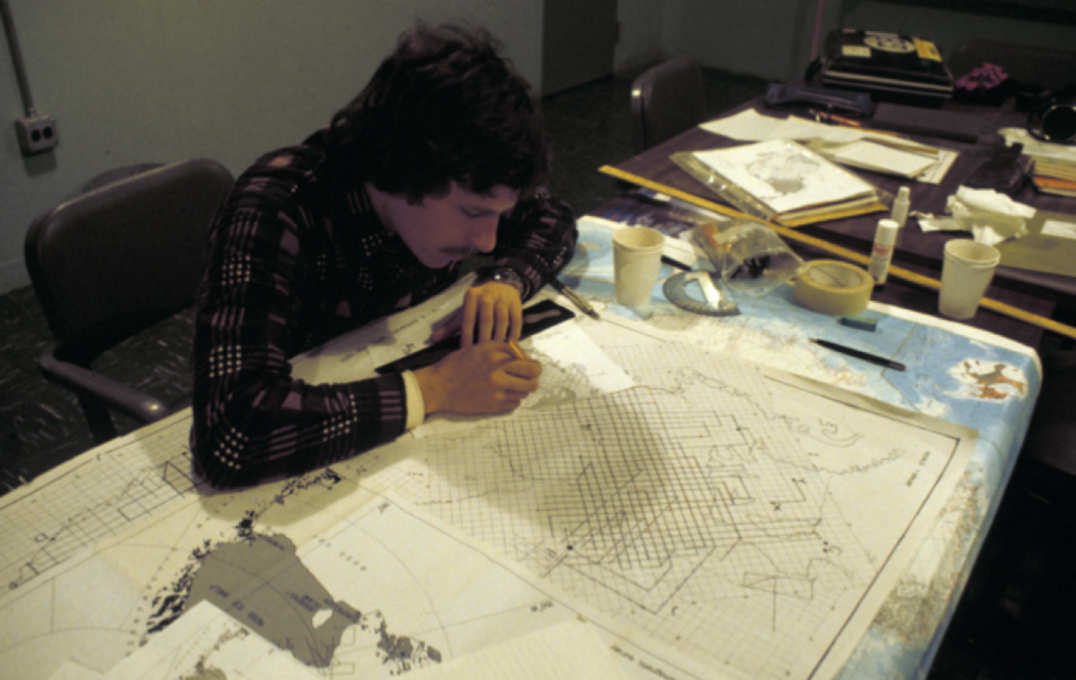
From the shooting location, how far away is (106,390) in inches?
41.5

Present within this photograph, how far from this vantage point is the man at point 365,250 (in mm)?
849

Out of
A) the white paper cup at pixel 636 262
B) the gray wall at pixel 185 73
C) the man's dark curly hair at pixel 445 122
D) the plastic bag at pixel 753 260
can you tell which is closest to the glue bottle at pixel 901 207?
the plastic bag at pixel 753 260

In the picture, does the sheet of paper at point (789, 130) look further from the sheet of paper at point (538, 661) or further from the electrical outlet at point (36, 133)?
the electrical outlet at point (36, 133)

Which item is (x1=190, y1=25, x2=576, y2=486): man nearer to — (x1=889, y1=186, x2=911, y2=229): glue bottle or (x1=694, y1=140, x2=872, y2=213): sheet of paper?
(x1=694, y1=140, x2=872, y2=213): sheet of paper

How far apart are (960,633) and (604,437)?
41.4 inches

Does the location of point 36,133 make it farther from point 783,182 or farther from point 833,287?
point 833,287

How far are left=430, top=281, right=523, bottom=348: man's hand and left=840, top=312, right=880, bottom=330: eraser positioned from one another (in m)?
0.49

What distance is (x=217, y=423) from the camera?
82 cm

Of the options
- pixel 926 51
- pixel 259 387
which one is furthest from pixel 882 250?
pixel 926 51

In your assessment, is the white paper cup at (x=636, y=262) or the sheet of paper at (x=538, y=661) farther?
the white paper cup at (x=636, y=262)

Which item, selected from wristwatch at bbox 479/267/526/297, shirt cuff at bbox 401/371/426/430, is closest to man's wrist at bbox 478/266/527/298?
wristwatch at bbox 479/267/526/297

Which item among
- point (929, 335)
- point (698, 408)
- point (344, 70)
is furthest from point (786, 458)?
point (344, 70)

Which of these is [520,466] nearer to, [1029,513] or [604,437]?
[604,437]

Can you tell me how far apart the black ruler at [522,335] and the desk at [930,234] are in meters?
0.51
